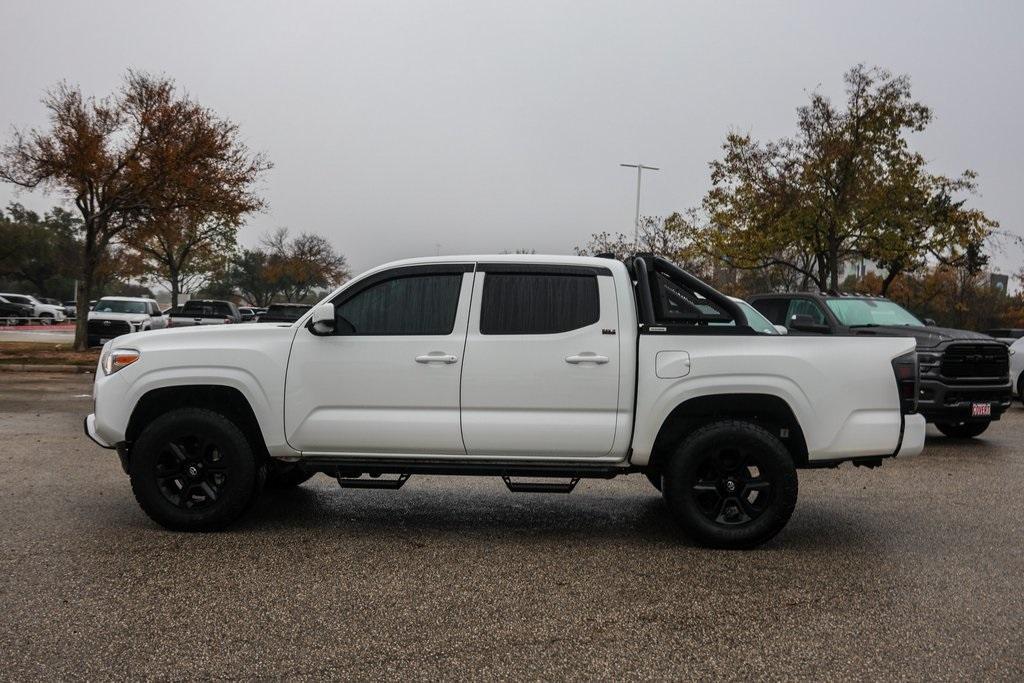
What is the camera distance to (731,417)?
20.3ft

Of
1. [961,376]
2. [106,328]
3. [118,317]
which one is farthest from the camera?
[118,317]

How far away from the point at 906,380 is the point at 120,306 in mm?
27381

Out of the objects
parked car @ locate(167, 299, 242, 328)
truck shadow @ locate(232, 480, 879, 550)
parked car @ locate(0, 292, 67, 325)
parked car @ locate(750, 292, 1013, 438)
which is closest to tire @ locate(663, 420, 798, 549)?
truck shadow @ locate(232, 480, 879, 550)

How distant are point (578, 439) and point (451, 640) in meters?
1.92

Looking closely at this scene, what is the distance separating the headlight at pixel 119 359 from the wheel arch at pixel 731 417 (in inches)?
137

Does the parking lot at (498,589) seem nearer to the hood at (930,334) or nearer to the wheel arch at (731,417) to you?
the wheel arch at (731,417)

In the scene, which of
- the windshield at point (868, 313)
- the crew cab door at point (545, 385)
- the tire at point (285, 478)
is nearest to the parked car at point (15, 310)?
the windshield at point (868, 313)

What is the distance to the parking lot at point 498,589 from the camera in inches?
161

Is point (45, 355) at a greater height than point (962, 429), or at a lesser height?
lesser

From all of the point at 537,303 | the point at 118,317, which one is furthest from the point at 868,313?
the point at 118,317

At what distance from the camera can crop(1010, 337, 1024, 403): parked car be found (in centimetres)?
1588

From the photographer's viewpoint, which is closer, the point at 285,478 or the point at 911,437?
the point at 911,437

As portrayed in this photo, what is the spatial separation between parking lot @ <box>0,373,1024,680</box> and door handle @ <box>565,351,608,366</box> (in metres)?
1.19

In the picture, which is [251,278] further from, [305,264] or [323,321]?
[323,321]
